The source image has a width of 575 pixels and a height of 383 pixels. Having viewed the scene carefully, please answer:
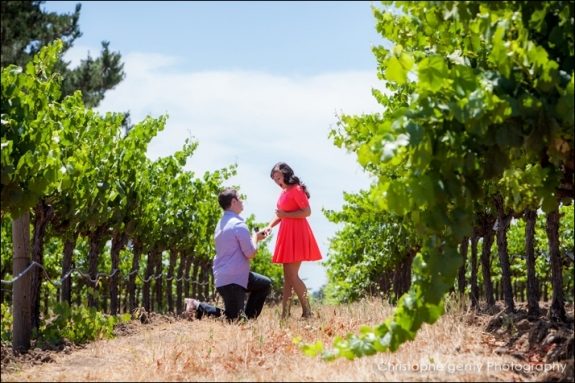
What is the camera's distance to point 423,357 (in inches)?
216

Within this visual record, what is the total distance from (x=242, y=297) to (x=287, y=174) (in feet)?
4.95

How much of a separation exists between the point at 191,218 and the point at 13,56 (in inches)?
328

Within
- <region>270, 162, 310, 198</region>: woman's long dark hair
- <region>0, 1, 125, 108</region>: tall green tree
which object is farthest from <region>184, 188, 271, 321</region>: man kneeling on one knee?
<region>0, 1, 125, 108</region>: tall green tree

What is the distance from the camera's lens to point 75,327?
8250 mm

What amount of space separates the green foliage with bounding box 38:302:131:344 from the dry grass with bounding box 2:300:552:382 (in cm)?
71

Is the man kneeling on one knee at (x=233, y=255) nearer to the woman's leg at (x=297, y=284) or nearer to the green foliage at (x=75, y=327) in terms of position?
the woman's leg at (x=297, y=284)

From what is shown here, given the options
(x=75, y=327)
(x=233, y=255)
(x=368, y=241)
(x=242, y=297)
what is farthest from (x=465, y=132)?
(x=368, y=241)

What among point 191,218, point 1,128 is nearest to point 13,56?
point 191,218

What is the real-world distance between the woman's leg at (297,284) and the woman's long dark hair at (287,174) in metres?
0.84

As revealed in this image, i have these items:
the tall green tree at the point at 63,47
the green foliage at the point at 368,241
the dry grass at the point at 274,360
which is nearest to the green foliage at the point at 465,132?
the dry grass at the point at 274,360

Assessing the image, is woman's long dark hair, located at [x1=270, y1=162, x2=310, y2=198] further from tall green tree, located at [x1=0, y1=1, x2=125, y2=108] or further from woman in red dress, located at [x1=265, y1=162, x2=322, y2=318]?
tall green tree, located at [x1=0, y1=1, x2=125, y2=108]

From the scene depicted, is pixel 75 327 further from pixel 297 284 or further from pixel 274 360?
pixel 274 360

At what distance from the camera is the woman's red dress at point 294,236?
9070 millimetres

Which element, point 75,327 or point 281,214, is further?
point 281,214
